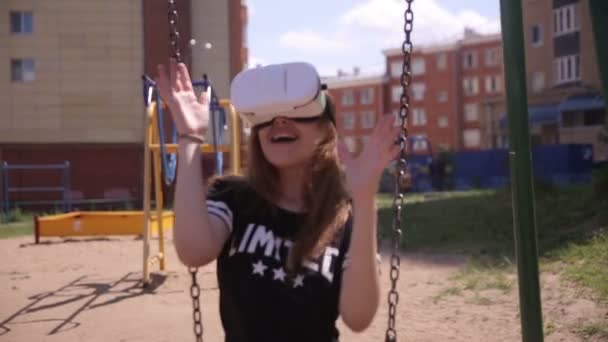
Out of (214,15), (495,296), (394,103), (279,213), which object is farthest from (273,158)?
(394,103)

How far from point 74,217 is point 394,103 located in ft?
146

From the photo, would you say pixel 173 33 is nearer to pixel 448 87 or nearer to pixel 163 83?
pixel 163 83

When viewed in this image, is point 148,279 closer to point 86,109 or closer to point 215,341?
point 215,341

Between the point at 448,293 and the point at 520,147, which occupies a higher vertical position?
the point at 520,147

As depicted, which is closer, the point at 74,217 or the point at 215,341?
the point at 215,341

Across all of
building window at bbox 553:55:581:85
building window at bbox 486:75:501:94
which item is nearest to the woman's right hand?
building window at bbox 553:55:581:85

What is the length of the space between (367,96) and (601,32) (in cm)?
5190

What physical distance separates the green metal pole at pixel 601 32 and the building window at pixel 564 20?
25822 mm

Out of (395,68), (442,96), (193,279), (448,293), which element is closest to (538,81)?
(442,96)

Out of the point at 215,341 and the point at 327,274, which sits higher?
the point at 327,274

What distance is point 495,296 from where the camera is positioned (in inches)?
208

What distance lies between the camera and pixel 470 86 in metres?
48.9

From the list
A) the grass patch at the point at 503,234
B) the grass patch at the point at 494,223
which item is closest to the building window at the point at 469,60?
the grass patch at the point at 503,234

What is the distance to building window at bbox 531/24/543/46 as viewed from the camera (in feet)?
96.3
